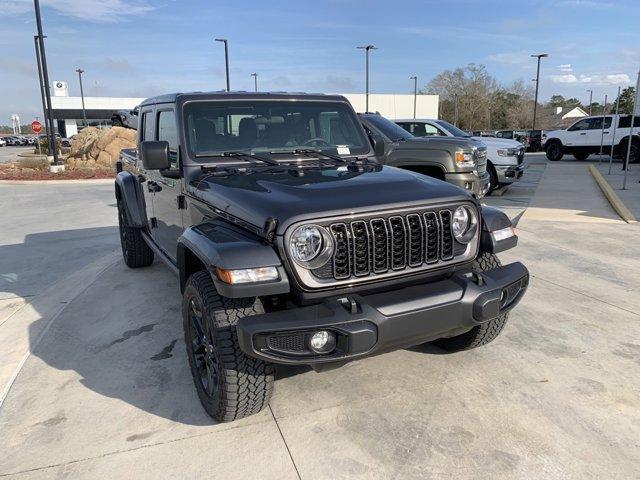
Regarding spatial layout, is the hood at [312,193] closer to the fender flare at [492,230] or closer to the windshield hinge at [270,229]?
the windshield hinge at [270,229]

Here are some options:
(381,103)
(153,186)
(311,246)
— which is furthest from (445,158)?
(381,103)

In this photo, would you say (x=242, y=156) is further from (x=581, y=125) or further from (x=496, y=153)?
(x=581, y=125)

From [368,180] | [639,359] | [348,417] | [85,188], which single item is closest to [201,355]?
[348,417]

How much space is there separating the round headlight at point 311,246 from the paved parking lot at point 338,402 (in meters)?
0.97

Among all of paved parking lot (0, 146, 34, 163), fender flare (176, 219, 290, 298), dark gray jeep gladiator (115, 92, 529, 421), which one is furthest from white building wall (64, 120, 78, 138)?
fender flare (176, 219, 290, 298)

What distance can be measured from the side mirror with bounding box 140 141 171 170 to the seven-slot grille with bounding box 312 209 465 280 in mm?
1558

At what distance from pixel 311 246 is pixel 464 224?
100cm

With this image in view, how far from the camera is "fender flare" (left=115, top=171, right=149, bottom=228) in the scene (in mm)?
5246

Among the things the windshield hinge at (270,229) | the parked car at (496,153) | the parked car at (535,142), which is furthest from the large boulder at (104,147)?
the parked car at (535,142)

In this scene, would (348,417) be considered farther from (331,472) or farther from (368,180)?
(368,180)

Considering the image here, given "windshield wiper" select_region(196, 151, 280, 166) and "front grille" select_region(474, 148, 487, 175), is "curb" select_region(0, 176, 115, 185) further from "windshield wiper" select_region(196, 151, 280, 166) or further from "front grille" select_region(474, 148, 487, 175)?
"windshield wiper" select_region(196, 151, 280, 166)

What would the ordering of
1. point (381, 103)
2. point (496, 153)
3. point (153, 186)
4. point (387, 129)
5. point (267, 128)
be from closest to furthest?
point (267, 128) < point (153, 186) < point (387, 129) < point (496, 153) < point (381, 103)

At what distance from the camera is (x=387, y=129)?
29.8 ft

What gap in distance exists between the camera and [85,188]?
48.9 ft
